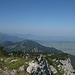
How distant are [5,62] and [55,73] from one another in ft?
230

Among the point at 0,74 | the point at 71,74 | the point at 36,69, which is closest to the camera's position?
the point at 0,74

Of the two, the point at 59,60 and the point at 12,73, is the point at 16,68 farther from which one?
the point at 59,60

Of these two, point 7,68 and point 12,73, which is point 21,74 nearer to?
point 12,73

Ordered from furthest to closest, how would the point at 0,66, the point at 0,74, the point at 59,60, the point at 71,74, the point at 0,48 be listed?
1. the point at 59,60
2. the point at 71,74
3. the point at 0,48
4. the point at 0,66
5. the point at 0,74

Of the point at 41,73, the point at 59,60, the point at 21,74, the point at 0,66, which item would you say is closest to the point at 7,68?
the point at 0,66

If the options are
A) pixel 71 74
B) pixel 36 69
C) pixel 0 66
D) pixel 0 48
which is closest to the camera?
pixel 36 69

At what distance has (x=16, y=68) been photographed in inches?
1505

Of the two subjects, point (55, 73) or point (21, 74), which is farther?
point (55, 73)

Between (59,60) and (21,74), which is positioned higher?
(21,74)

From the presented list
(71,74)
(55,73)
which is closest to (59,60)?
(71,74)

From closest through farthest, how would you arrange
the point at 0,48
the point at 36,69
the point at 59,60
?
1. the point at 36,69
2. the point at 0,48
3. the point at 59,60

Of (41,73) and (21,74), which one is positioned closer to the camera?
(21,74)

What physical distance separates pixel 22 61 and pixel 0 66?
5.43m

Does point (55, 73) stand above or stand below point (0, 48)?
below
